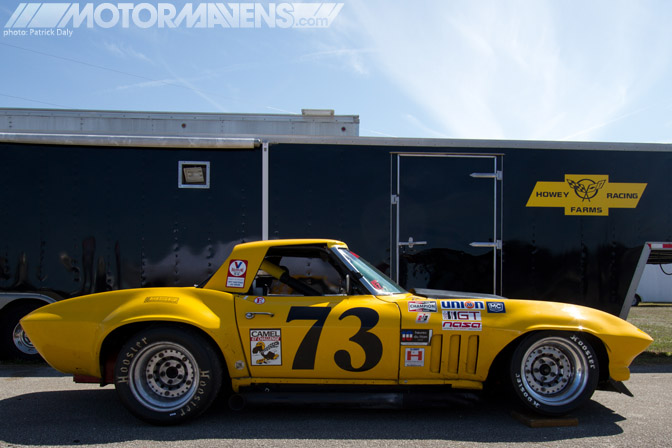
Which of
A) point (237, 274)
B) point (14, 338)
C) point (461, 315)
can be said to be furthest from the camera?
point (14, 338)

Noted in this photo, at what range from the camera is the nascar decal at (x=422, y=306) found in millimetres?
3613

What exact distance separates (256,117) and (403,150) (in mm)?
2853

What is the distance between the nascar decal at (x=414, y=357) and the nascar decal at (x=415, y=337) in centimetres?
5

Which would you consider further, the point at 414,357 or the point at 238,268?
the point at 238,268

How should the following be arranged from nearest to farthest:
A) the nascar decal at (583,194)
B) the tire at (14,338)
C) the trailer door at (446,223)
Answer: the tire at (14,338) → the trailer door at (446,223) → the nascar decal at (583,194)

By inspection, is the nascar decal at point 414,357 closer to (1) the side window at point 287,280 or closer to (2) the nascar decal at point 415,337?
(2) the nascar decal at point 415,337

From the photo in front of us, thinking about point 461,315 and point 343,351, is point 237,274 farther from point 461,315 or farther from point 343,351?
point 461,315

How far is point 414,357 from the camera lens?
A: 354 cm

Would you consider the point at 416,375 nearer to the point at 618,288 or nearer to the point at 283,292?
the point at 283,292

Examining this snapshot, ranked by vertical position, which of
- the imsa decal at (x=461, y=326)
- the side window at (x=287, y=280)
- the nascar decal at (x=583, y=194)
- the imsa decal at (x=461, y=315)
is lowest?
the imsa decal at (x=461, y=326)

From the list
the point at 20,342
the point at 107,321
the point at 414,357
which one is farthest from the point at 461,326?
the point at 20,342

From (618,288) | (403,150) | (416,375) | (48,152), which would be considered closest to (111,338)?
(416,375)

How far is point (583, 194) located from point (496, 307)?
3.34m

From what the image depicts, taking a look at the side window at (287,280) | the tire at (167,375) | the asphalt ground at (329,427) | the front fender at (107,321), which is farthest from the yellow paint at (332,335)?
the asphalt ground at (329,427)
